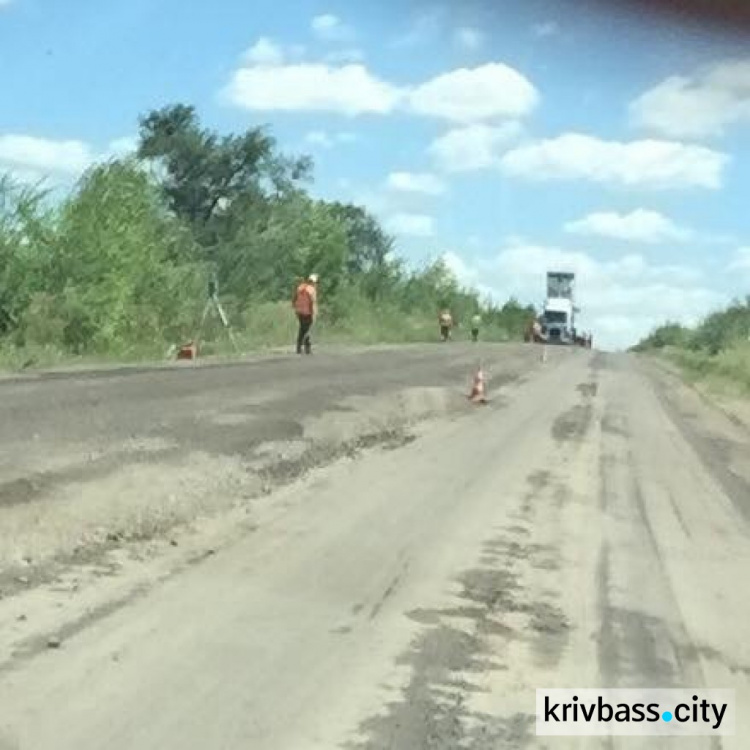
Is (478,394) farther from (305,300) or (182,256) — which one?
(182,256)

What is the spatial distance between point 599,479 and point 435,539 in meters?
4.62

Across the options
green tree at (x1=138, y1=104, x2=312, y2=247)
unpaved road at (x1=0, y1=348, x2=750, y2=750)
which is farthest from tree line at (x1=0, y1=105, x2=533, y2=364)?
unpaved road at (x1=0, y1=348, x2=750, y2=750)

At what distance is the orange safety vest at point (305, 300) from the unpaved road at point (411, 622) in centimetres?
1897

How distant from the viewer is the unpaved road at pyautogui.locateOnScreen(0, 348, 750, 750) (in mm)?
5715

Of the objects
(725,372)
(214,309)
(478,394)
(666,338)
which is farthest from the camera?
(666,338)

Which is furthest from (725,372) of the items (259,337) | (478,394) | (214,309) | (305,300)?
(478,394)

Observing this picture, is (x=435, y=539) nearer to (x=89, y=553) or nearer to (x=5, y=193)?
(x=89, y=553)

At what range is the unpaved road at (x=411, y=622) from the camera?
18.7 ft

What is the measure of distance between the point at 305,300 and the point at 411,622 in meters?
26.0

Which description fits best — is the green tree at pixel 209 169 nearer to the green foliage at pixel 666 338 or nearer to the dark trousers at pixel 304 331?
the dark trousers at pixel 304 331

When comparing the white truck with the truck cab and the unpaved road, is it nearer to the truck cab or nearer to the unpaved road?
the truck cab

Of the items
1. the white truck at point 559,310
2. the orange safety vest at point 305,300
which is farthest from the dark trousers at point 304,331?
the white truck at point 559,310

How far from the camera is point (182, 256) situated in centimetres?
4244

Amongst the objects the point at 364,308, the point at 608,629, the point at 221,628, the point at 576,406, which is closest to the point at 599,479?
the point at 608,629
